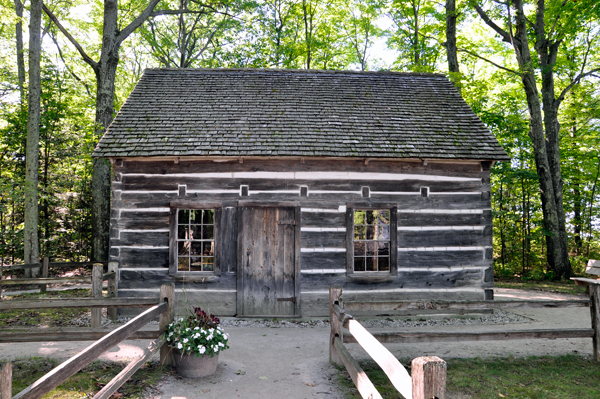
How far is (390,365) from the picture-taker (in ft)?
9.95

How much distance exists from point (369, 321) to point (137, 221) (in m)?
5.61

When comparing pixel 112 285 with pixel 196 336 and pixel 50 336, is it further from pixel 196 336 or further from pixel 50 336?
pixel 196 336

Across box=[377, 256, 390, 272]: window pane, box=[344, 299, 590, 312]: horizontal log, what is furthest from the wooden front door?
box=[344, 299, 590, 312]: horizontal log

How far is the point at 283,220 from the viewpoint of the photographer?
28.3 ft

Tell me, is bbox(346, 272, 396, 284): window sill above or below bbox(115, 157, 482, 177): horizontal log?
Answer: below

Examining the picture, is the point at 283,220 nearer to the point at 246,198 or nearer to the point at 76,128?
the point at 246,198

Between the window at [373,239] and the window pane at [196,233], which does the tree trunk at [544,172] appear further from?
the window pane at [196,233]

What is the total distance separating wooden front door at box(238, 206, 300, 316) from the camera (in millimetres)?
8500

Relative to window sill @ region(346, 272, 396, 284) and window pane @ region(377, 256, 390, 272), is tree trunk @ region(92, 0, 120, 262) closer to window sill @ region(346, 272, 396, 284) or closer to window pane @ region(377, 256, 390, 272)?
window sill @ region(346, 272, 396, 284)

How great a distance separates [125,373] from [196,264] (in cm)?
484

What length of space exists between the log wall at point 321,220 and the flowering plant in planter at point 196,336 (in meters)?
3.45

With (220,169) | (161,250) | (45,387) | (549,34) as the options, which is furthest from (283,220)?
(549,34)

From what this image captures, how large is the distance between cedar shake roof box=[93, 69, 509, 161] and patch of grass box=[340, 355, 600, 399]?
4429mm

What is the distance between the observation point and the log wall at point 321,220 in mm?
8547
